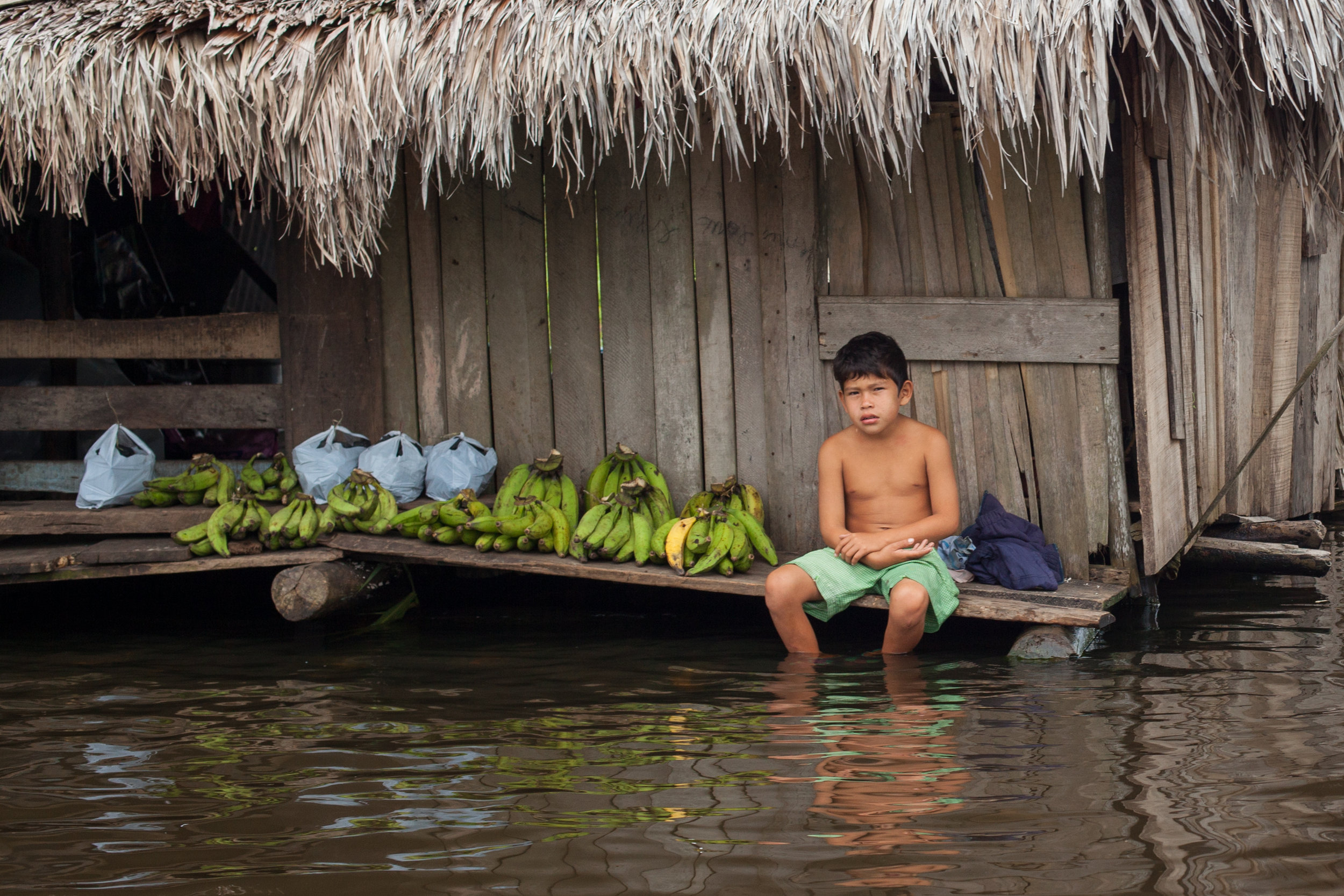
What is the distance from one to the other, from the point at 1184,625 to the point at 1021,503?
34.6 inches

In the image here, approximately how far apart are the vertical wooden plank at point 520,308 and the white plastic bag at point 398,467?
47cm

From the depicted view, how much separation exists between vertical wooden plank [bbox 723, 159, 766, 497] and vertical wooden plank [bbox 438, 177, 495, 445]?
49.8 inches

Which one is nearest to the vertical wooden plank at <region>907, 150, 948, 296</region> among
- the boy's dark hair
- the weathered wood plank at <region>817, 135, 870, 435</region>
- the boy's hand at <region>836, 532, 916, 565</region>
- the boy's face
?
the weathered wood plank at <region>817, 135, 870, 435</region>

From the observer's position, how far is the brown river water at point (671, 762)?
234 cm

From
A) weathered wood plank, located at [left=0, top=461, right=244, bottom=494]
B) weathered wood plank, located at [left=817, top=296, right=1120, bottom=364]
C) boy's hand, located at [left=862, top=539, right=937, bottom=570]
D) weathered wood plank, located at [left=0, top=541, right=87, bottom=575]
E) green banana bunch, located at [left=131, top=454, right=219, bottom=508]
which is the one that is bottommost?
boy's hand, located at [left=862, top=539, right=937, bottom=570]

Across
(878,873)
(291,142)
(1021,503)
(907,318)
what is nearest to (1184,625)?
(1021,503)

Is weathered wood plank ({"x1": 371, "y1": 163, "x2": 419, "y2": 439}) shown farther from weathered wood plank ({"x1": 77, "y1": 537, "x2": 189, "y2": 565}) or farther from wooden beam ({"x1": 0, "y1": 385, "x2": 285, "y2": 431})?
weathered wood plank ({"x1": 77, "y1": 537, "x2": 189, "y2": 565})

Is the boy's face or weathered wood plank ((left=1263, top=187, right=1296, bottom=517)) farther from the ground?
weathered wood plank ((left=1263, top=187, right=1296, bottom=517))

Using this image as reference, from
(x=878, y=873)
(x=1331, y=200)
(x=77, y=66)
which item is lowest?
(x=878, y=873)

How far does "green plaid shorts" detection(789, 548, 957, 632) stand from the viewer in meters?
4.10

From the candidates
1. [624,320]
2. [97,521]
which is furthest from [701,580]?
[97,521]

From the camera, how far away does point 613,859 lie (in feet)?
7.86

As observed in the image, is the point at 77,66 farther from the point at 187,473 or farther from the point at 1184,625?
the point at 1184,625

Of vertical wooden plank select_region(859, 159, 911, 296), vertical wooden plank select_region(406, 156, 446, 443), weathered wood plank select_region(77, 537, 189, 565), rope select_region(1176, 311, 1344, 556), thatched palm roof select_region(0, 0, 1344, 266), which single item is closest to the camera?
thatched palm roof select_region(0, 0, 1344, 266)
